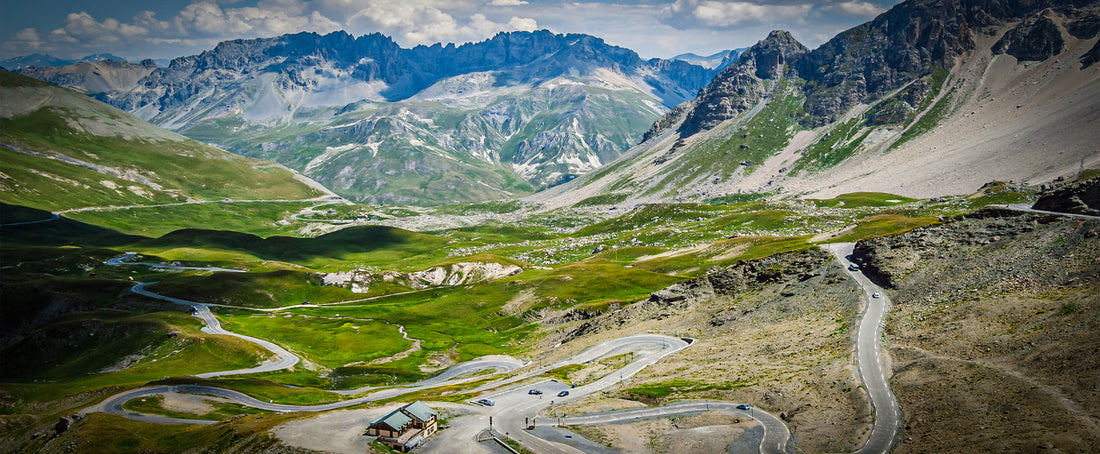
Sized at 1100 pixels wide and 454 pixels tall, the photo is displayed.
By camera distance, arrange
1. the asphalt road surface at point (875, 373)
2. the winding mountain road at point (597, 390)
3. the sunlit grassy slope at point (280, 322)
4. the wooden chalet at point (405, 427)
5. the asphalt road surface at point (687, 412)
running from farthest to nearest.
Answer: the sunlit grassy slope at point (280, 322)
the wooden chalet at point (405, 427)
the asphalt road surface at point (687, 412)
the winding mountain road at point (597, 390)
the asphalt road surface at point (875, 373)

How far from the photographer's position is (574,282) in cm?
16712

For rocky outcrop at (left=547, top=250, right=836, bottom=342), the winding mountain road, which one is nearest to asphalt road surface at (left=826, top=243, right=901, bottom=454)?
→ the winding mountain road

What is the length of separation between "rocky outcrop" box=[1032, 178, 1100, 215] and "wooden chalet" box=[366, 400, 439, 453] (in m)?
94.8

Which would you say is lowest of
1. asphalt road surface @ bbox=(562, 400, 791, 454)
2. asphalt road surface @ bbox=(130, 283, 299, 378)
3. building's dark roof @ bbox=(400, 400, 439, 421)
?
asphalt road surface @ bbox=(130, 283, 299, 378)

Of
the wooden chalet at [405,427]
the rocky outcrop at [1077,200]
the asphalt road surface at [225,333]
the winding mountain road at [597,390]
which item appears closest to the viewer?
the winding mountain road at [597,390]

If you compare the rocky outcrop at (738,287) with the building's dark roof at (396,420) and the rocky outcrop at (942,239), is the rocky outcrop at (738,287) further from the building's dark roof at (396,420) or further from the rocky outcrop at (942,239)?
the building's dark roof at (396,420)

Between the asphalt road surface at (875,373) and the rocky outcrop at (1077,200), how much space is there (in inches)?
1166

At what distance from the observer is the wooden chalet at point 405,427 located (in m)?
56.1

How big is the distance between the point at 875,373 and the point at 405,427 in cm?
4810

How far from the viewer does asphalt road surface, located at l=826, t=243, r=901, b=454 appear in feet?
147

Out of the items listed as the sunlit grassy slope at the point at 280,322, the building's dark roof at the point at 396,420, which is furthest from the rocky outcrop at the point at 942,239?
the building's dark roof at the point at 396,420

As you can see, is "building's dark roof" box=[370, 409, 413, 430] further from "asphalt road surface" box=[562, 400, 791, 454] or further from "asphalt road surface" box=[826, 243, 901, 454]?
"asphalt road surface" box=[826, 243, 901, 454]

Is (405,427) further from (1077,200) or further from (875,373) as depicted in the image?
(1077,200)

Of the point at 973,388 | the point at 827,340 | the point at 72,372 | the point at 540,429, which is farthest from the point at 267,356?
the point at 973,388
